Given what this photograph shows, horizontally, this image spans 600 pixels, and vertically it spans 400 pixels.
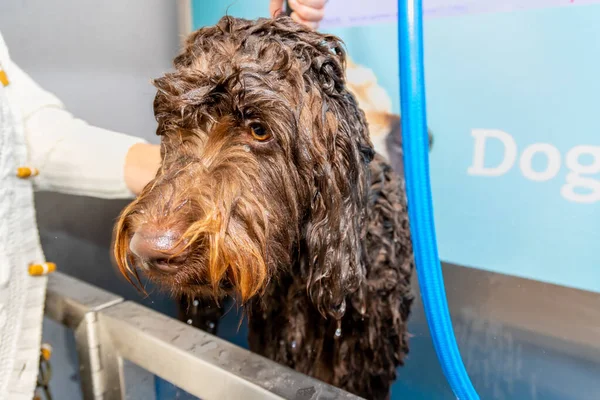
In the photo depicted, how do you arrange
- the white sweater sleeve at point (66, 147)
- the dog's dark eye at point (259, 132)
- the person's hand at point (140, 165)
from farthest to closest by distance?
1. the person's hand at point (140, 165)
2. the white sweater sleeve at point (66, 147)
3. the dog's dark eye at point (259, 132)

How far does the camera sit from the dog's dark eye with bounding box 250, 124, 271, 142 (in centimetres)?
95

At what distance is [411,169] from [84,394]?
1.01 metres

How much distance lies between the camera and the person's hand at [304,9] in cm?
120

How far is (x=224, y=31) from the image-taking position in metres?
1.03

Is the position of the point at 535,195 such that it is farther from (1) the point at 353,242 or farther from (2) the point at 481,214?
(1) the point at 353,242

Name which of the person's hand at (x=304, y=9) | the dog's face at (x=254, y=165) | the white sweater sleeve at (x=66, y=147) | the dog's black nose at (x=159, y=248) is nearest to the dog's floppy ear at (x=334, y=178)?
the dog's face at (x=254, y=165)

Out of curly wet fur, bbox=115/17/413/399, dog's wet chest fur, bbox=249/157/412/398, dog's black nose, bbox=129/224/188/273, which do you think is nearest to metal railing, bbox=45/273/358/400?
curly wet fur, bbox=115/17/413/399

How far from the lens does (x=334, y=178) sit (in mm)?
1003

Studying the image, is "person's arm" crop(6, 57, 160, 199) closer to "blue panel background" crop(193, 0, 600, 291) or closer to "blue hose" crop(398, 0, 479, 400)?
"blue panel background" crop(193, 0, 600, 291)

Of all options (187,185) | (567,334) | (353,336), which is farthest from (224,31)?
(567,334)

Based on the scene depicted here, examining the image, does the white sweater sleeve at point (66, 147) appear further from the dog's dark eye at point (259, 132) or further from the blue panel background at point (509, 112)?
the dog's dark eye at point (259, 132)

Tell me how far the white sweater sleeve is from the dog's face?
0.37 metres

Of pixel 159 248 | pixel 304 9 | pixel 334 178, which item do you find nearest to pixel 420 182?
pixel 334 178

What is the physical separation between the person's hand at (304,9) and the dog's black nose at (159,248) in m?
0.72
